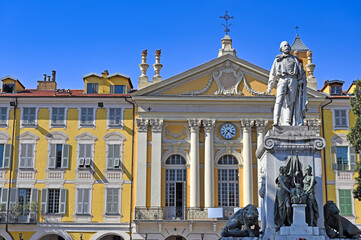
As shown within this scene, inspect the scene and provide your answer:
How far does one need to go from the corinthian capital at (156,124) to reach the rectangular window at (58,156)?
238 inches

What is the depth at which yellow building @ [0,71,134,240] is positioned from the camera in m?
35.5

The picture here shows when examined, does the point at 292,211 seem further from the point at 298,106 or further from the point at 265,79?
the point at 265,79

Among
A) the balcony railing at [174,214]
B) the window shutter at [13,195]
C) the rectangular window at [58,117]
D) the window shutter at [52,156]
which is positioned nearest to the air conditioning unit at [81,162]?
the window shutter at [52,156]

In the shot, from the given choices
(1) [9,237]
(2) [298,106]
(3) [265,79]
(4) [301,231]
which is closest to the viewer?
(4) [301,231]

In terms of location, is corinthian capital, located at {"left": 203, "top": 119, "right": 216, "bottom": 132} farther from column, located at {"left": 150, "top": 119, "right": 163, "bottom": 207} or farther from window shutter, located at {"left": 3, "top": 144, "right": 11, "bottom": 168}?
window shutter, located at {"left": 3, "top": 144, "right": 11, "bottom": 168}

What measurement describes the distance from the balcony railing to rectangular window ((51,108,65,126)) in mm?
8179

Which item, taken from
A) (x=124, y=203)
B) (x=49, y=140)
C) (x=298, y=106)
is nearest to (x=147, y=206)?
(x=124, y=203)

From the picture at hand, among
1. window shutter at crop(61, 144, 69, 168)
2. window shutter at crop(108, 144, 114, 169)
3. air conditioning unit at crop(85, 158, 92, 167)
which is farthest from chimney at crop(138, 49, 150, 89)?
window shutter at crop(61, 144, 69, 168)

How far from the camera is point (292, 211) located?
11.6 m

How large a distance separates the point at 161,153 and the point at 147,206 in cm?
366

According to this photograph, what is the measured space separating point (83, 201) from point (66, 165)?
8.89 feet

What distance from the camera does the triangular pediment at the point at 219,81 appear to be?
36.8m

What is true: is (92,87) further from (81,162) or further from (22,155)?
(22,155)

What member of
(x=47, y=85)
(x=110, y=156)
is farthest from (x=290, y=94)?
(x=47, y=85)
